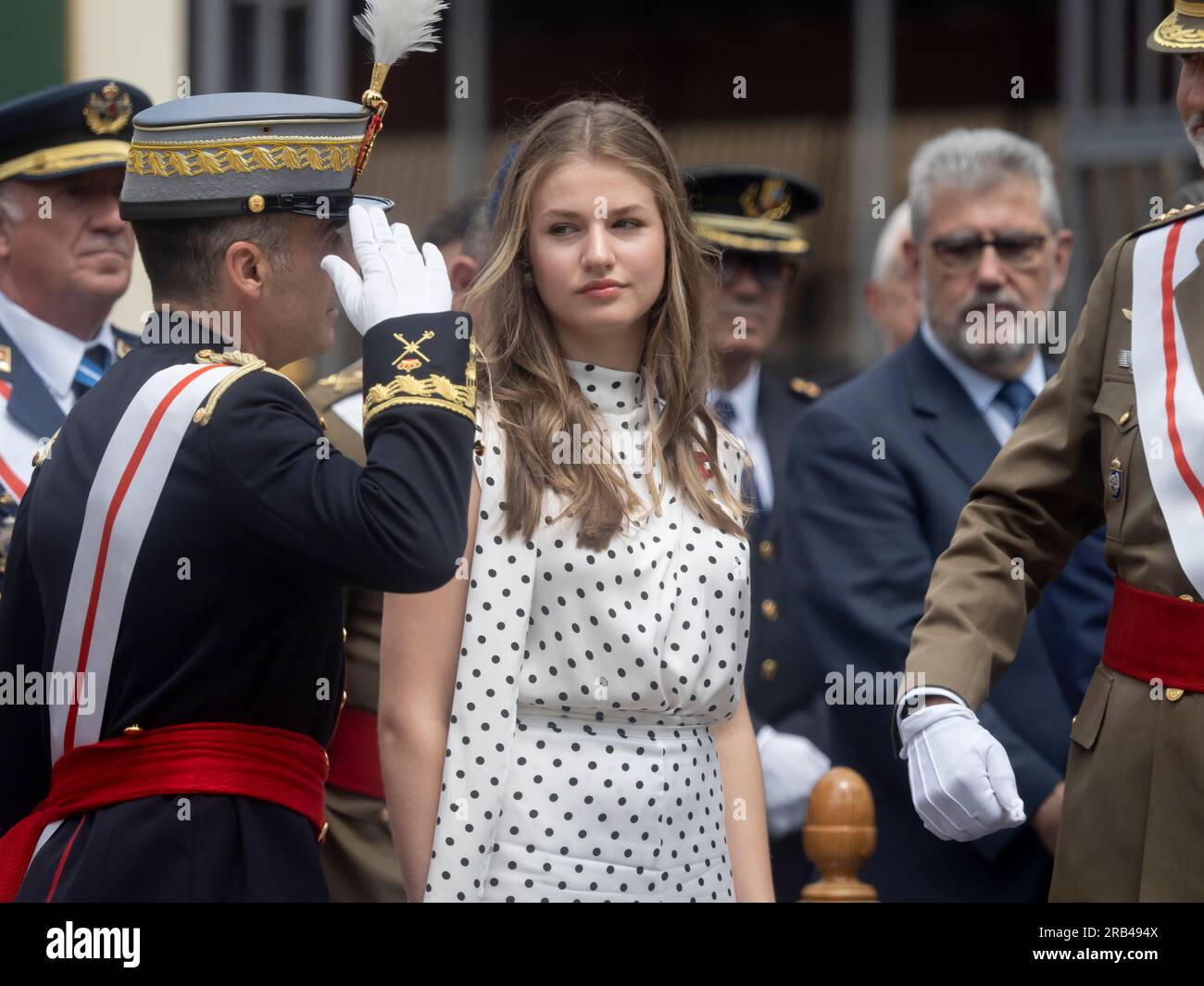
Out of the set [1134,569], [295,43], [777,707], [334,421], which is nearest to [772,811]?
[777,707]

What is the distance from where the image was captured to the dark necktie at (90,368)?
13.6ft

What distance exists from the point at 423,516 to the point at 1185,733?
1073 mm

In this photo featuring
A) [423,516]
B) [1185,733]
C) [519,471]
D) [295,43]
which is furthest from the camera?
[295,43]

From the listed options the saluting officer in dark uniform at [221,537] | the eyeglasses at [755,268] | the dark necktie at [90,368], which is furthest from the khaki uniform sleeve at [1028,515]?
the eyeglasses at [755,268]

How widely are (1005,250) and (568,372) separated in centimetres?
161

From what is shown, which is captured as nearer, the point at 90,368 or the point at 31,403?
the point at 31,403

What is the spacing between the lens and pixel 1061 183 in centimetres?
796

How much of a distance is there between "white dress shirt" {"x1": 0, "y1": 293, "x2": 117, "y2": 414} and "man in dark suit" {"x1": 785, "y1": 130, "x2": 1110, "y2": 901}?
1.51 metres

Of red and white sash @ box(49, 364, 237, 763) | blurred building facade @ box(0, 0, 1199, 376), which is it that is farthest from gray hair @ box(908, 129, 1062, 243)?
blurred building facade @ box(0, 0, 1199, 376)

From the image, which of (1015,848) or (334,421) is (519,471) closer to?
(334,421)

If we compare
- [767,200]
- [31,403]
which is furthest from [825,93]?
[31,403]

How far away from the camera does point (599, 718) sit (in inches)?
113

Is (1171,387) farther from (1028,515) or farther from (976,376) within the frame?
(976,376)

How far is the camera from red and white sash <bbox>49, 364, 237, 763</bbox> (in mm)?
2520
